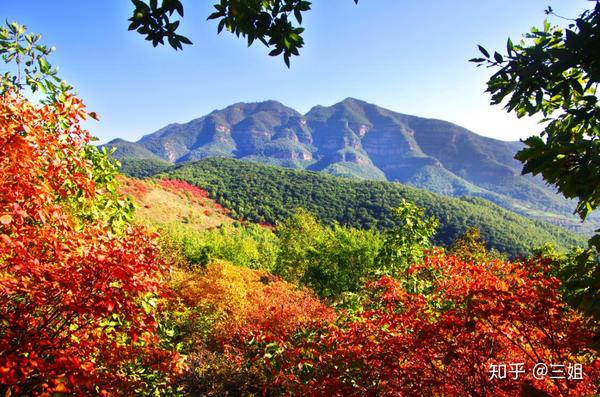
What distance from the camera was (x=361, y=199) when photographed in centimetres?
7138

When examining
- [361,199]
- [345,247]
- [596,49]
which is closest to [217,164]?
[361,199]

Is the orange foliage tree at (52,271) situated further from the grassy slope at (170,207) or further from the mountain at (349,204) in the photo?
the mountain at (349,204)

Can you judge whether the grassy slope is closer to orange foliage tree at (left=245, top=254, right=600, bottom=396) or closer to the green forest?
the green forest

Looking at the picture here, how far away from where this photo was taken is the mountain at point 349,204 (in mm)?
58344

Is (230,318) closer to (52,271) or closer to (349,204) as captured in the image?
(52,271)

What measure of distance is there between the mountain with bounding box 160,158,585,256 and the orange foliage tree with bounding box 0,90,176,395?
48.1 metres

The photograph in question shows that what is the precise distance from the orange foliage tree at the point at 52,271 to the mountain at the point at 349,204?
4811cm

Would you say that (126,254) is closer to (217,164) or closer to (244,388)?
(244,388)

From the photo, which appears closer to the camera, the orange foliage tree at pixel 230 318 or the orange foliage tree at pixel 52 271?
the orange foliage tree at pixel 52 271

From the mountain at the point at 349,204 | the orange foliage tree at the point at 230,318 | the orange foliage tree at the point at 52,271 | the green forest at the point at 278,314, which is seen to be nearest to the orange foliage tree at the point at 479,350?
the green forest at the point at 278,314

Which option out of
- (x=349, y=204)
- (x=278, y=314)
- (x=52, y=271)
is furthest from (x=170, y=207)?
(x=52, y=271)

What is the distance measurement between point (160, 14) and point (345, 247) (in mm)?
14819

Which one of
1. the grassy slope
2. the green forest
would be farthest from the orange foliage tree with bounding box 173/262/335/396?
the grassy slope

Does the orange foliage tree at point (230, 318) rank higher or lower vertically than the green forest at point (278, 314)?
lower
